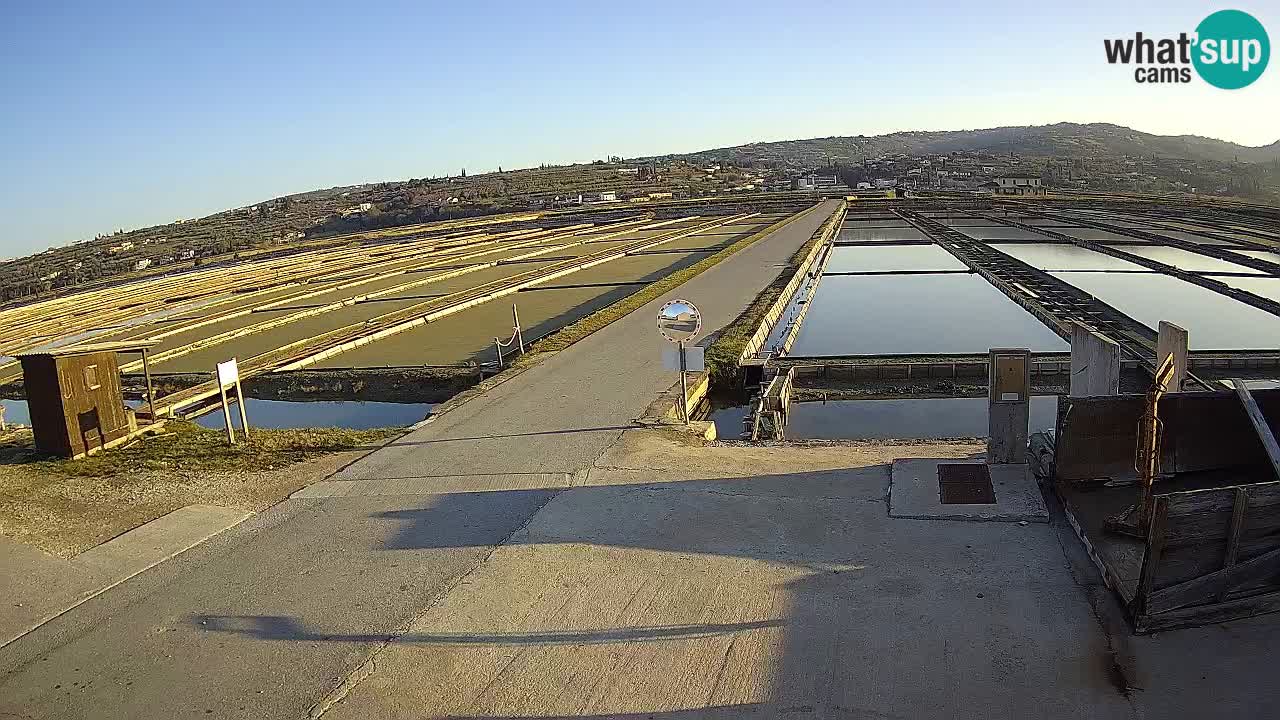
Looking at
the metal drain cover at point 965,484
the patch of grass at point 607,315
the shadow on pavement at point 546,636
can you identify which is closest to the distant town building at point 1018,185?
the patch of grass at point 607,315

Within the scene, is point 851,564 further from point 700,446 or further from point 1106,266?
point 1106,266

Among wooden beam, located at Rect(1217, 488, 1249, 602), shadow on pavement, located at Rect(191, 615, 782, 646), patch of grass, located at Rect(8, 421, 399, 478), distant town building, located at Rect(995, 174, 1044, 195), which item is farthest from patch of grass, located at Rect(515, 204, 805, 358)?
distant town building, located at Rect(995, 174, 1044, 195)

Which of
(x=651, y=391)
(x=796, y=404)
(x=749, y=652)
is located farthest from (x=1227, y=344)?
(x=749, y=652)

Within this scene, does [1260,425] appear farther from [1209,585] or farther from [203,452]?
[203,452]

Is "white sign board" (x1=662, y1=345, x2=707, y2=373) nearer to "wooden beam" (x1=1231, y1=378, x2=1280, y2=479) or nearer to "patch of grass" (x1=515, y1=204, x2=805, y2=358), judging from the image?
"wooden beam" (x1=1231, y1=378, x2=1280, y2=479)

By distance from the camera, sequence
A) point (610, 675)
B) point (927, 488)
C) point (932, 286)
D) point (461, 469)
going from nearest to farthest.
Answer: point (610, 675) < point (927, 488) < point (461, 469) < point (932, 286)

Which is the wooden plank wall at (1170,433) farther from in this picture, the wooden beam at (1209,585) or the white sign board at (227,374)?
the white sign board at (227,374)
